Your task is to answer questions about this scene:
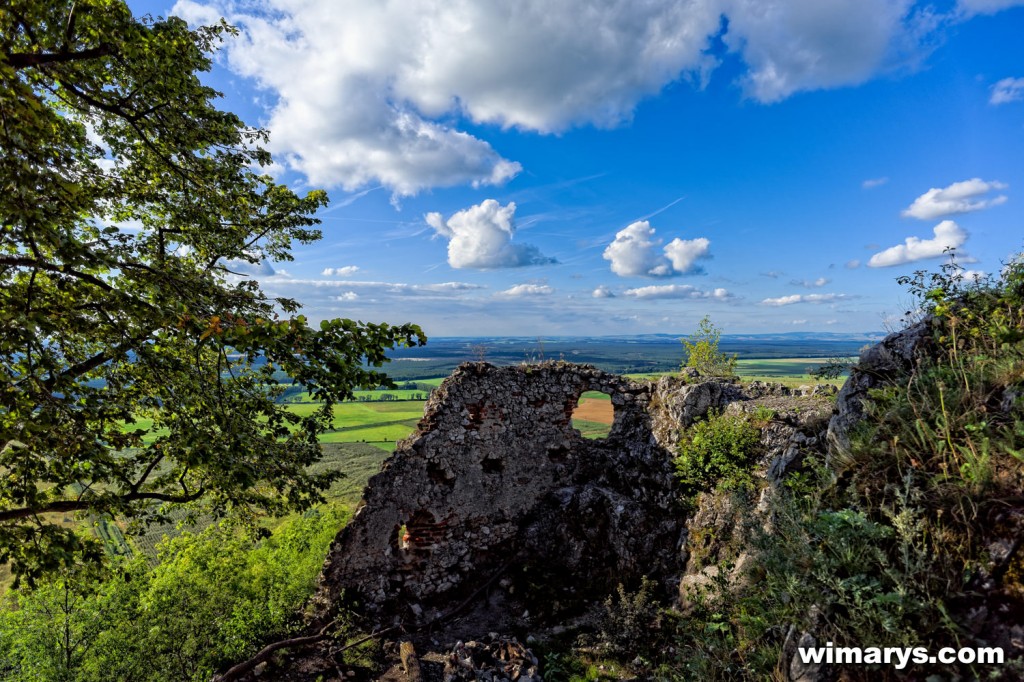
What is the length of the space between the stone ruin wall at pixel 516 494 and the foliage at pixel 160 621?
230cm

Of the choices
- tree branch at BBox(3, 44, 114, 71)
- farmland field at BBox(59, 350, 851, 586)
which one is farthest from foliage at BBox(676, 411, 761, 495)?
tree branch at BBox(3, 44, 114, 71)

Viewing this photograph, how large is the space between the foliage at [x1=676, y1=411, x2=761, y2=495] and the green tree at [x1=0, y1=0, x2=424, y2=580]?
26.9 feet

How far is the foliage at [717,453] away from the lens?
9.57m

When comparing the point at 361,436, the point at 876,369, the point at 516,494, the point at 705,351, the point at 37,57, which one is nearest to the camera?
the point at 37,57

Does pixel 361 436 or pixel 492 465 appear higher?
pixel 492 465

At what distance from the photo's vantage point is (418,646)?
9.64 meters

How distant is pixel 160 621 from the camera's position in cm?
1002

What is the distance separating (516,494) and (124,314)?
9467 mm

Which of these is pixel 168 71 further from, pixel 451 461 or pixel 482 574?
pixel 482 574

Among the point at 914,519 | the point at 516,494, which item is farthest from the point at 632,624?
the point at 914,519

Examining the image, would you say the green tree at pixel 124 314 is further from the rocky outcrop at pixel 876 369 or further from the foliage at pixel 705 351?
the foliage at pixel 705 351

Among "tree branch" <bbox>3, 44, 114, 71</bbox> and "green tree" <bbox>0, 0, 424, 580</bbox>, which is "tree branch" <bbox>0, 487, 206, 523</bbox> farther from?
"tree branch" <bbox>3, 44, 114, 71</bbox>

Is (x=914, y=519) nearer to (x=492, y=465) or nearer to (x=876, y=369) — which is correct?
(x=876, y=369)

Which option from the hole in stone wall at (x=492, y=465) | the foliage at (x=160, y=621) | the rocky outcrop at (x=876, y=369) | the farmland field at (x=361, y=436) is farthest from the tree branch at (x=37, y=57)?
the farmland field at (x=361, y=436)
